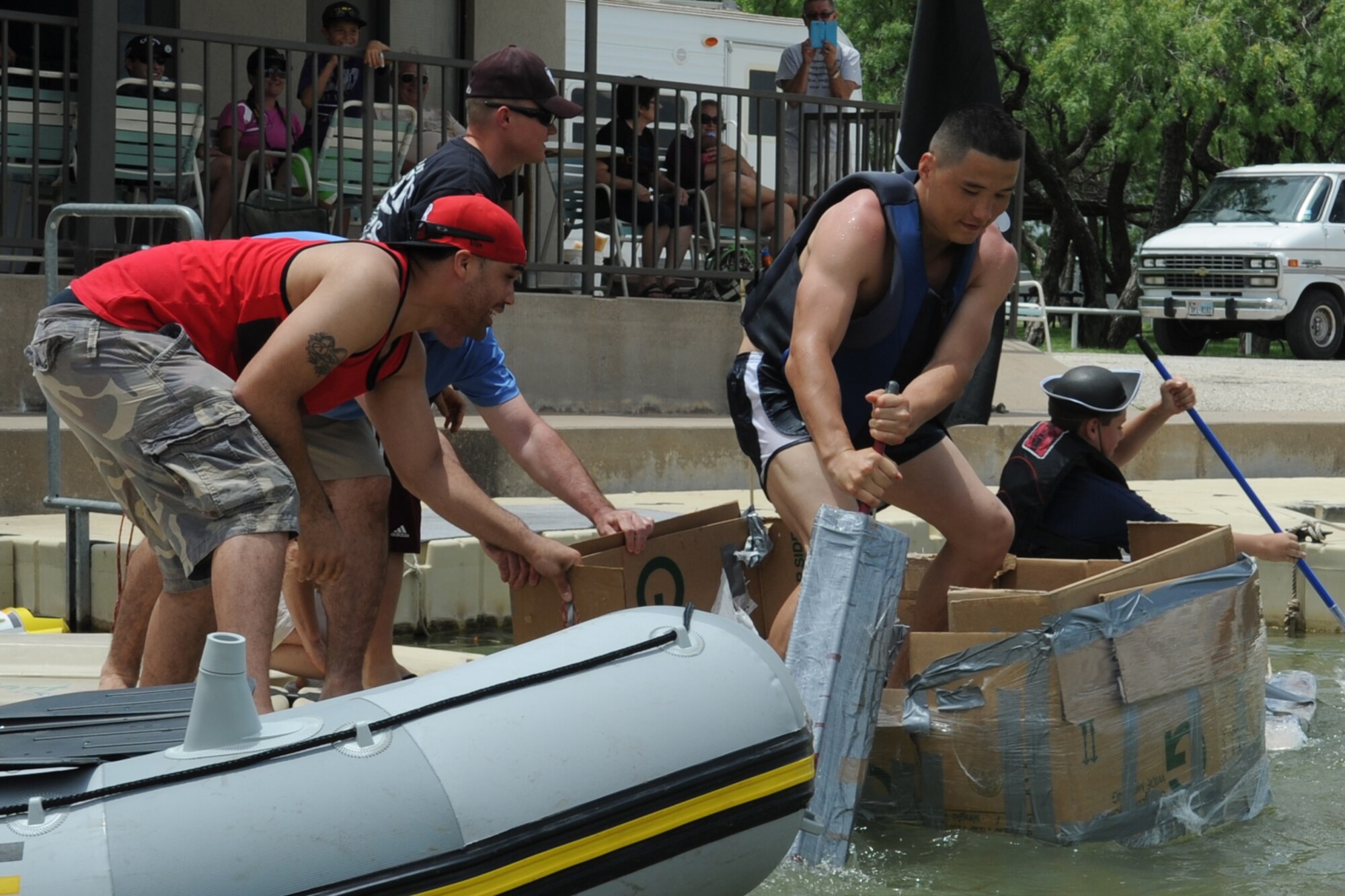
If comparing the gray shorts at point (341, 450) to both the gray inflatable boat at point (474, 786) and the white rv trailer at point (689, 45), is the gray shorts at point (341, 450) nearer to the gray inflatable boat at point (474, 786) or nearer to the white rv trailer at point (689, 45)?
the gray inflatable boat at point (474, 786)

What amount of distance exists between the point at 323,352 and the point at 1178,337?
1811cm

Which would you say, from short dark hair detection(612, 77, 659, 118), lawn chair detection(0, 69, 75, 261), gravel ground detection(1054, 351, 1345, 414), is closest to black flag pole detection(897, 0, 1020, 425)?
short dark hair detection(612, 77, 659, 118)

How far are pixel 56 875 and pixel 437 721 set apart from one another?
0.63 metres

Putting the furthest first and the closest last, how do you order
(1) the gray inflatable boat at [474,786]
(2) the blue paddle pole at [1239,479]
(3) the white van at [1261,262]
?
(3) the white van at [1261,262], (2) the blue paddle pole at [1239,479], (1) the gray inflatable boat at [474,786]

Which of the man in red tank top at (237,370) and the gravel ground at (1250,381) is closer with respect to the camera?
the man in red tank top at (237,370)

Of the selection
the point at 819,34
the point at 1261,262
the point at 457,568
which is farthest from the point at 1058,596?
the point at 1261,262

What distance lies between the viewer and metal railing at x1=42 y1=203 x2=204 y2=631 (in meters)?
5.66

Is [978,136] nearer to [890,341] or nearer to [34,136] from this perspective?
[890,341]

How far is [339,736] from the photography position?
2791mm

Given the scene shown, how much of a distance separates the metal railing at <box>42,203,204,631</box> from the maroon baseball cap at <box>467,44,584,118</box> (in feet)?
3.58

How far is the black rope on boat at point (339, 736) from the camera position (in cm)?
265

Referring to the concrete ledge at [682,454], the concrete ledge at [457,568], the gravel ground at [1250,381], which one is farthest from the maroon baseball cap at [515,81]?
the gravel ground at [1250,381]

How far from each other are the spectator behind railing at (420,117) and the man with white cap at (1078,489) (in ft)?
15.1

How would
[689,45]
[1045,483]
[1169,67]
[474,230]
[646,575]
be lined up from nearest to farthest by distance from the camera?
[474,230] → [646,575] → [1045,483] → [689,45] → [1169,67]
